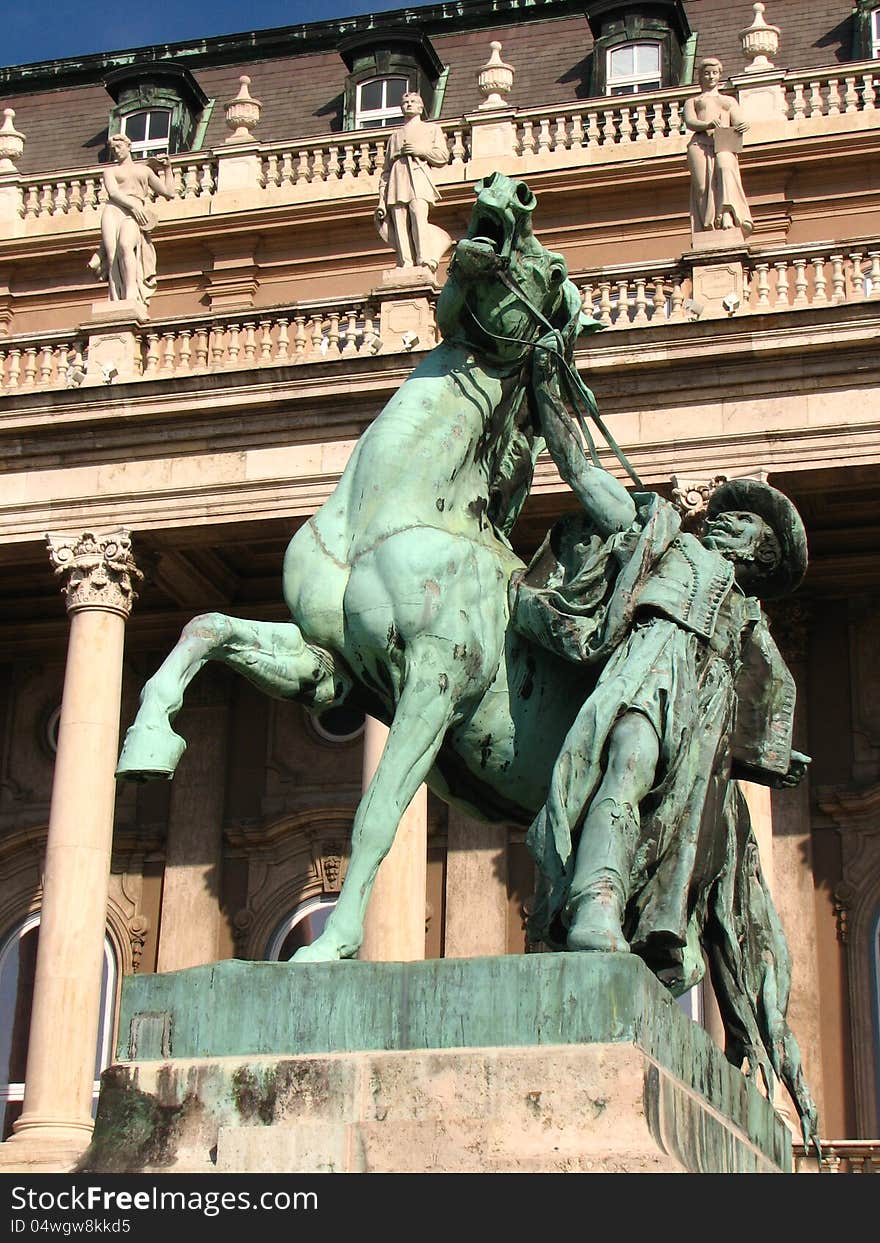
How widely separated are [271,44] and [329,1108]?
3256cm

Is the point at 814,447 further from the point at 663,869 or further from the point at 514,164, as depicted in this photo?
the point at 663,869

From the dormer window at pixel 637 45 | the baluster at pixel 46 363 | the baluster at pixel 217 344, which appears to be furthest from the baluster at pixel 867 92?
the baluster at pixel 46 363

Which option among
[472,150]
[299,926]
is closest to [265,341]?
[472,150]

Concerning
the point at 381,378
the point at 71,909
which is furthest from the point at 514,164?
the point at 71,909

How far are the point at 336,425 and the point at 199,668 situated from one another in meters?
17.0

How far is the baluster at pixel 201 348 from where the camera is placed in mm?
24922

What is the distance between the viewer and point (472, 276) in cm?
771

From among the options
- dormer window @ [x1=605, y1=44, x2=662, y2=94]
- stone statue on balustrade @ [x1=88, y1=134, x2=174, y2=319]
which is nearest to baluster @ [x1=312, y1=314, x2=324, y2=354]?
stone statue on balustrade @ [x1=88, y1=134, x2=174, y2=319]

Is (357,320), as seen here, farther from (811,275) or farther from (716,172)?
(811,275)

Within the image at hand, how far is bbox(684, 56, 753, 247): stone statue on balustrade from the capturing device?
24.0 metres

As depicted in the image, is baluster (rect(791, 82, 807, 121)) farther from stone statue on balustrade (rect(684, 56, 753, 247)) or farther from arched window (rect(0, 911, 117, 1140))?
arched window (rect(0, 911, 117, 1140))

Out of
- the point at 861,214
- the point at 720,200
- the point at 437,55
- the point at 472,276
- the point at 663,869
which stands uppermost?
the point at 437,55

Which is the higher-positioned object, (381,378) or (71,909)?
(381,378)

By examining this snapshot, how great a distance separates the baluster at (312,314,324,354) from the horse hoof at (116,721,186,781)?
58.9ft
